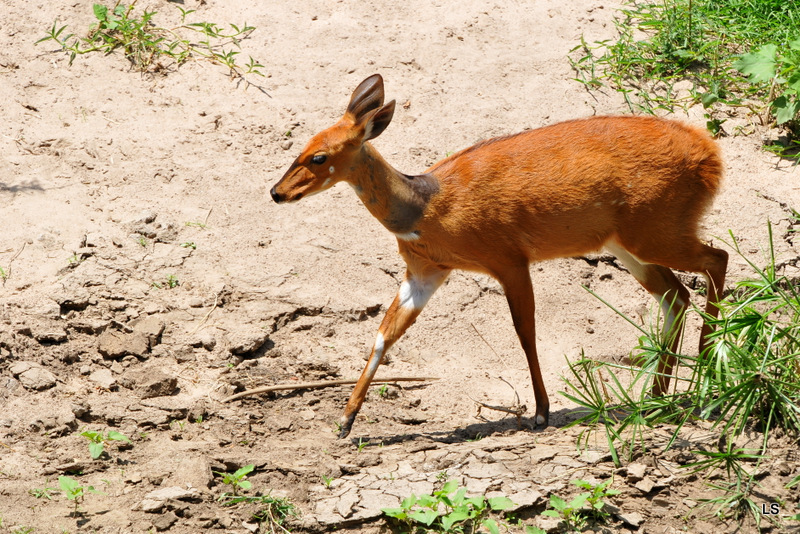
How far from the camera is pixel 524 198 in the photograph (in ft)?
20.6

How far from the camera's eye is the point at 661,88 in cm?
902

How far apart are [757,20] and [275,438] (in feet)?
22.0

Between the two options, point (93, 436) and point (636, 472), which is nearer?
point (636, 472)

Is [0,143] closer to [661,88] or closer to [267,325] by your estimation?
[267,325]

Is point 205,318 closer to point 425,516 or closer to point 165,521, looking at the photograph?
point 165,521

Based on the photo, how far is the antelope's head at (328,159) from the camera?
602 centimetres

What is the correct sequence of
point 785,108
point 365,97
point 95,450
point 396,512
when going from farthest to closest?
point 785,108, point 365,97, point 95,450, point 396,512

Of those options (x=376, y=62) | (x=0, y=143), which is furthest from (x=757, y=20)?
(x=0, y=143)

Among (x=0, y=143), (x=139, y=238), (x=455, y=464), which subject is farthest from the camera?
(x=0, y=143)

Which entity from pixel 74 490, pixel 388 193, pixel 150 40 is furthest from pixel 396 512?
pixel 150 40

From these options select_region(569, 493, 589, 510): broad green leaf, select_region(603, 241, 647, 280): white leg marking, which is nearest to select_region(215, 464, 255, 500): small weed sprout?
select_region(569, 493, 589, 510): broad green leaf

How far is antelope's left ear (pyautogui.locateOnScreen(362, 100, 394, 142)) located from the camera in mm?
6102

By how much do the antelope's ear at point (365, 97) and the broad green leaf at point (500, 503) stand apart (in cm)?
278

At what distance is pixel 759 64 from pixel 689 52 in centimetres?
110
